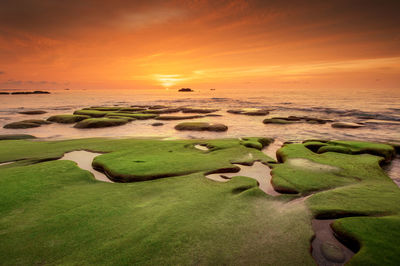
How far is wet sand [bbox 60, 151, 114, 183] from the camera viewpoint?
9254 millimetres

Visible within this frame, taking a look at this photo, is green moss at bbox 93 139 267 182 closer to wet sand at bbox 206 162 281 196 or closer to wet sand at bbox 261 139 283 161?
wet sand at bbox 206 162 281 196

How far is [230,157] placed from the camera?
Answer: 37.2 ft

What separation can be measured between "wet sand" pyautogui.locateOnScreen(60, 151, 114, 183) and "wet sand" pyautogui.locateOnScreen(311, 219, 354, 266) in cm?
745

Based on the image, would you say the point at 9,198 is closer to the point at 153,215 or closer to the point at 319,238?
the point at 153,215

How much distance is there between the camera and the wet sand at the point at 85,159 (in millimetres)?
9254

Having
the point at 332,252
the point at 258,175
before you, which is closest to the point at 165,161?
the point at 258,175

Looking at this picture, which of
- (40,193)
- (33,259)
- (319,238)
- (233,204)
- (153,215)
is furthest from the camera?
(40,193)

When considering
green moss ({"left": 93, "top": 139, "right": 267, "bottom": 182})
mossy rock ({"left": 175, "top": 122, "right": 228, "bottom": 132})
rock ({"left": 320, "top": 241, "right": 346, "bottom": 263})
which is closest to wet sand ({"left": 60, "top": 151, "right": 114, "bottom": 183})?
green moss ({"left": 93, "top": 139, "right": 267, "bottom": 182})

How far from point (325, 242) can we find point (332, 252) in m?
0.28

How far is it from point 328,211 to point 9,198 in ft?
30.2

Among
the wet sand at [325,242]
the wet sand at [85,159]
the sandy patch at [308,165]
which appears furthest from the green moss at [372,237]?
the wet sand at [85,159]

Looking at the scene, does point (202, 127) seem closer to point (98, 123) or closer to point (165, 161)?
point (98, 123)

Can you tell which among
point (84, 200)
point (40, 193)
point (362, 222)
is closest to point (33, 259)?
point (84, 200)

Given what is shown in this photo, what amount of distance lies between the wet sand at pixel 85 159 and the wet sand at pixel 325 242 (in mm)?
7451
